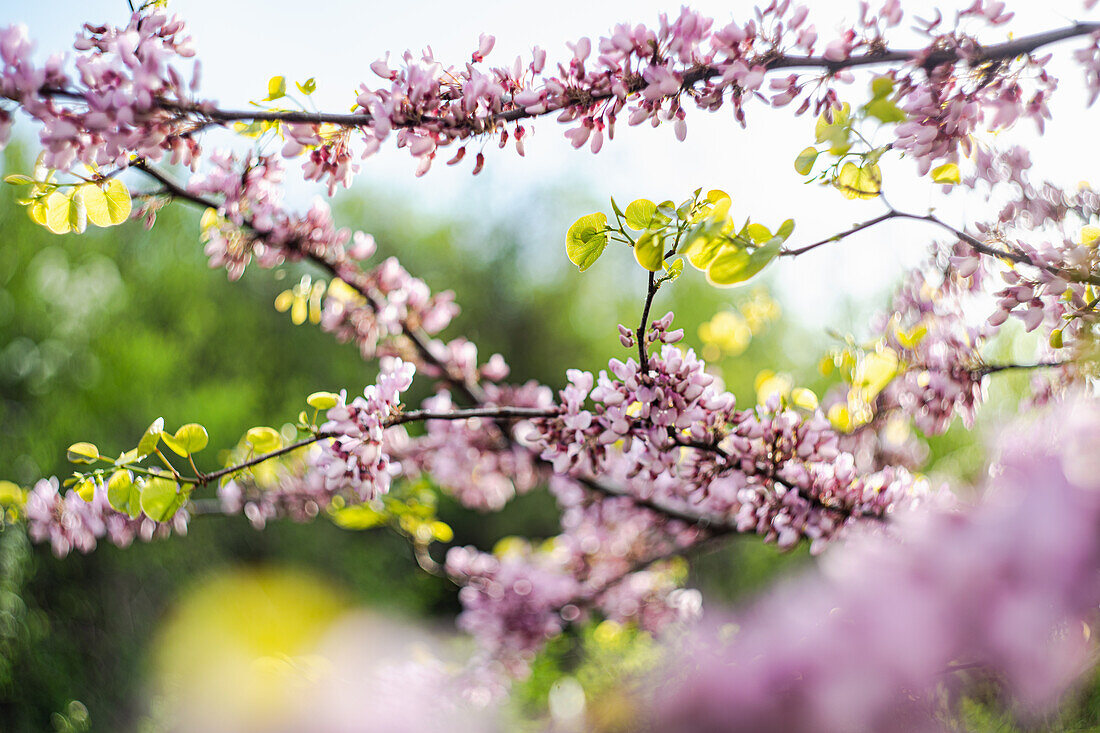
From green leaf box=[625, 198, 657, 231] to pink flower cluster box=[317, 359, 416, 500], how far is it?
16 centimetres

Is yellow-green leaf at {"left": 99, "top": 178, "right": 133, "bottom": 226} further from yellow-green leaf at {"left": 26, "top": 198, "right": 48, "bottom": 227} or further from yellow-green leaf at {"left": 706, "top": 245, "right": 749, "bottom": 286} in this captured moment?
yellow-green leaf at {"left": 706, "top": 245, "right": 749, "bottom": 286}

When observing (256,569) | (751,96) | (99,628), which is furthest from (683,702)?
(256,569)

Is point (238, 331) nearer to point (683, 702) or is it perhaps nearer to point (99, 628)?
point (99, 628)

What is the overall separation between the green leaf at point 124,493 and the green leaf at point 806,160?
15.2 inches

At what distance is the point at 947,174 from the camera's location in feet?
1.22

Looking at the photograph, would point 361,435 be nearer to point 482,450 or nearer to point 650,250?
point 650,250

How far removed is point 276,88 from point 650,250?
219 millimetres

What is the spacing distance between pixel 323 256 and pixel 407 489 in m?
0.26

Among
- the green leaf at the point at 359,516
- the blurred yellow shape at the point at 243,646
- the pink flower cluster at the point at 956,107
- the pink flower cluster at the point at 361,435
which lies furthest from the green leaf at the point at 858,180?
the blurred yellow shape at the point at 243,646

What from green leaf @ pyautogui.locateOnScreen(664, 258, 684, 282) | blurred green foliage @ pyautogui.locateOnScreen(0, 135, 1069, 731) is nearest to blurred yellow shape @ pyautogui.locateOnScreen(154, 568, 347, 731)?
blurred green foliage @ pyautogui.locateOnScreen(0, 135, 1069, 731)

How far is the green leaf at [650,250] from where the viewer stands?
295mm

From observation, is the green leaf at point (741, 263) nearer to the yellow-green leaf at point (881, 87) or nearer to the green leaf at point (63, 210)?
the yellow-green leaf at point (881, 87)

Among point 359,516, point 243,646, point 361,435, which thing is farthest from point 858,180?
point 243,646

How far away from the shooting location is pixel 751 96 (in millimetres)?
318
